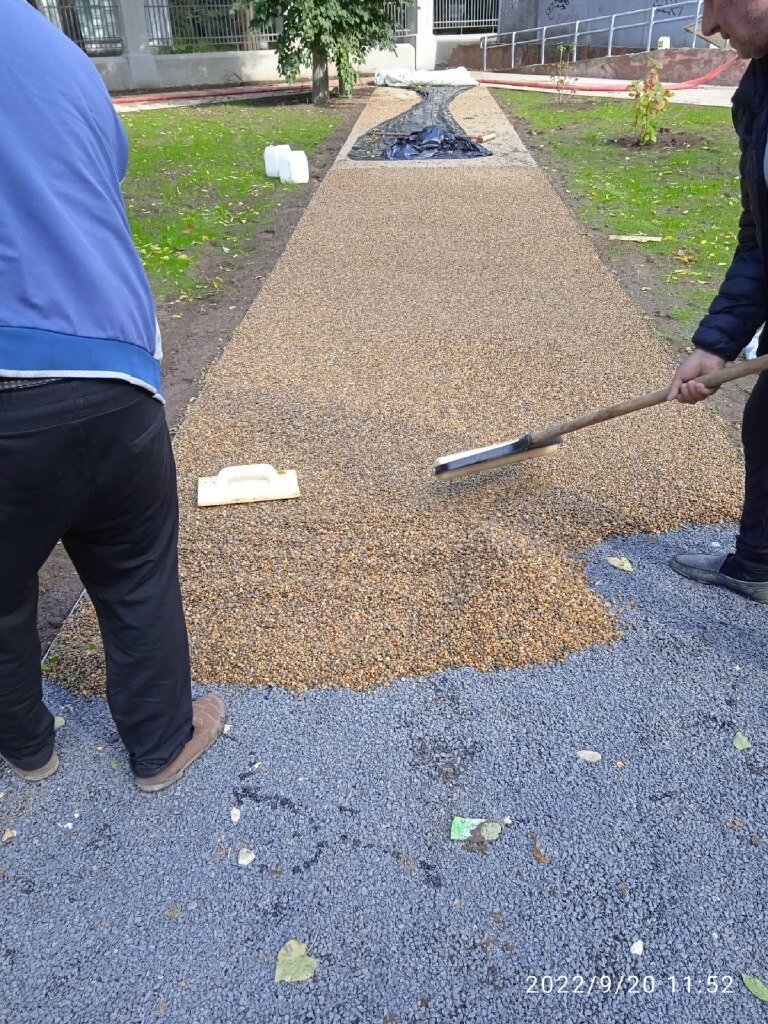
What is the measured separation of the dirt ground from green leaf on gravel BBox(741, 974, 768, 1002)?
2481 mm

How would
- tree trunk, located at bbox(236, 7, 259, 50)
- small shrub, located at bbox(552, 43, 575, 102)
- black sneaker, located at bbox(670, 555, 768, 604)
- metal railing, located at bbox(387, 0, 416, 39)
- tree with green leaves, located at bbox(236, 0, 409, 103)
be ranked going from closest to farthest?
black sneaker, located at bbox(670, 555, 768, 604) → tree with green leaves, located at bbox(236, 0, 409, 103) → small shrub, located at bbox(552, 43, 575, 102) → tree trunk, located at bbox(236, 7, 259, 50) → metal railing, located at bbox(387, 0, 416, 39)

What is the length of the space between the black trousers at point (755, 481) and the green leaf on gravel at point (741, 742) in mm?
773

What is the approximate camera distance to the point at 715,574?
3.12 m

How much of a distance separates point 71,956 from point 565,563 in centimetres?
219

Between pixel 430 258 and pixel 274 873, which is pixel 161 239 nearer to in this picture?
pixel 430 258

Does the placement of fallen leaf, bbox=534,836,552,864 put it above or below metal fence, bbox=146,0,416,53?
below

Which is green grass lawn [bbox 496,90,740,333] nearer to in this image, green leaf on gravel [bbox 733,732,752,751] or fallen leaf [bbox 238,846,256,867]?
green leaf on gravel [bbox 733,732,752,751]

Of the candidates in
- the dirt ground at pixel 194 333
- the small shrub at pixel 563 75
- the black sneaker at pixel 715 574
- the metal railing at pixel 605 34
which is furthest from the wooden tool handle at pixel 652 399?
the metal railing at pixel 605 34

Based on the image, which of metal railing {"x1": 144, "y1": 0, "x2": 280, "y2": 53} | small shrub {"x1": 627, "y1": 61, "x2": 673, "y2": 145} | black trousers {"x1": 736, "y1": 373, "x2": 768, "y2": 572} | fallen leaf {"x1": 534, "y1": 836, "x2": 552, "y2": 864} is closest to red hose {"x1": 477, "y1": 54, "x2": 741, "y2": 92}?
small shrub {"x1": 627, "y1": 61, "x2": 673, "y2": 145}

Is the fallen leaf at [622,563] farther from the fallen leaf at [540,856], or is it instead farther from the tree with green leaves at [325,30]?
the tree with green leaves at [325,30]

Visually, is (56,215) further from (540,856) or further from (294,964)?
(540,856)

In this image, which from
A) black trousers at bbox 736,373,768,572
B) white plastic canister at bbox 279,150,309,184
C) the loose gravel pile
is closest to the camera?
black trousers at bbox 736,373,768,572

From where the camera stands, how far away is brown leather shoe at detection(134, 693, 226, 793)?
232 cm

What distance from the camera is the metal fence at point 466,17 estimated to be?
27.1 metres
